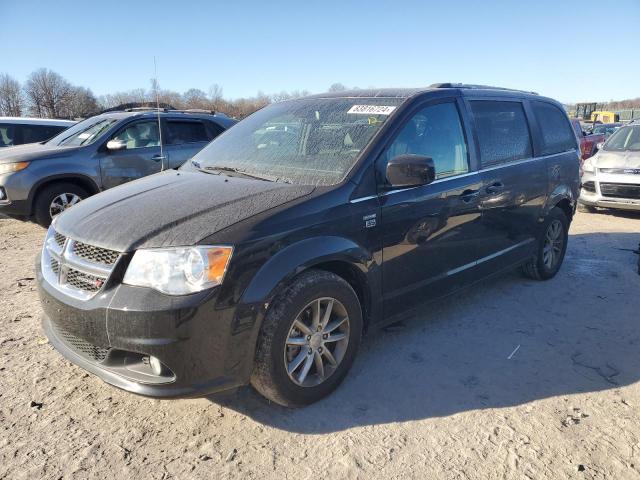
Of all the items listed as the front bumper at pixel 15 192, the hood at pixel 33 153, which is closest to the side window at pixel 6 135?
the hood at pixel 33 153

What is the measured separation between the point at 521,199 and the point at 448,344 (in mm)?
1592

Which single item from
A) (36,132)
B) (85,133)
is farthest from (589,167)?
(36,132)

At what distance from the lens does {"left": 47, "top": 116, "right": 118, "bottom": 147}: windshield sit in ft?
24.2

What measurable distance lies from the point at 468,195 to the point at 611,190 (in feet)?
20.0

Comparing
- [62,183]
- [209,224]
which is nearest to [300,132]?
[209,224]

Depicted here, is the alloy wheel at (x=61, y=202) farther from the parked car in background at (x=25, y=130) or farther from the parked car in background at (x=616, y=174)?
the parked car in background at (x=616, y=174)

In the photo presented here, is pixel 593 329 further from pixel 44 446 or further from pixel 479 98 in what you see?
pixel 44 446

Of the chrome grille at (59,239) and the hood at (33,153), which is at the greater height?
the hood at (33,153)

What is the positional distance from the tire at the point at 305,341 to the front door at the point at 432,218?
397 millimetres

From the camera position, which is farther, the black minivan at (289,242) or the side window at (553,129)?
the side window at (553,129)

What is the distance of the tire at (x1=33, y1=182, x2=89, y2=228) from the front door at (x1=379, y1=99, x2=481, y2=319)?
551 cm

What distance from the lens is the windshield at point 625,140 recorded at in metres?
8.80

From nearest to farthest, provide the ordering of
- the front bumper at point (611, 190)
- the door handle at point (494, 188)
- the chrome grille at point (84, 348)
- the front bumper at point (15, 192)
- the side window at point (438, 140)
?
the chrome grille at point (84, 348) < the side window at point (438, 140) < the door handle at point (494, 188) < the front bumper at point (15, 192) < the front bumper at point (611, 190)

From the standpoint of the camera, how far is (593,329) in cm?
401
